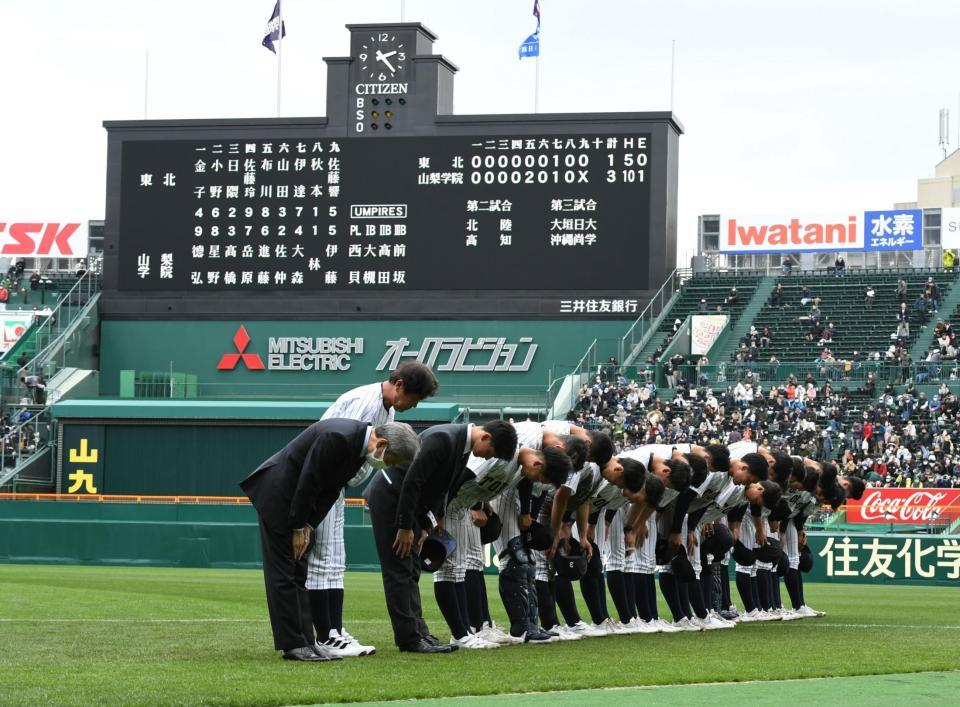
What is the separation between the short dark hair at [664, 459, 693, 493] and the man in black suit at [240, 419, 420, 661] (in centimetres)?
346

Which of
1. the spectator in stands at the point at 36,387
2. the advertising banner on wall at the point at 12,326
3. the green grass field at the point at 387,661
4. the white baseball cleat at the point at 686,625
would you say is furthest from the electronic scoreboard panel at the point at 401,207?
the white baseball cleat at the point at 686,625

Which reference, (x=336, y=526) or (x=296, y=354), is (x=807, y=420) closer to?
(x=296, y=354)

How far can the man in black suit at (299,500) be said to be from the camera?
9648 millimetres

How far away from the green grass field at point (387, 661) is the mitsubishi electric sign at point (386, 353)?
24759 mm

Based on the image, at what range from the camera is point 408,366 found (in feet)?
32.0

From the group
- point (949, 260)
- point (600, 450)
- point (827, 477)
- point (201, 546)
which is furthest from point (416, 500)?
point (949, 260)

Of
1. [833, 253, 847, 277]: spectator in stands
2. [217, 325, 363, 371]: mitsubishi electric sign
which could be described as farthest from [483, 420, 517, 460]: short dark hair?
[833, 253, 847, 277]: spectator in stands

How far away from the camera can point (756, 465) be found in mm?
13531

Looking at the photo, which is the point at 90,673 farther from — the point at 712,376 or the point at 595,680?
the point at 712,376

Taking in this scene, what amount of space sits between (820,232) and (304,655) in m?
39.8

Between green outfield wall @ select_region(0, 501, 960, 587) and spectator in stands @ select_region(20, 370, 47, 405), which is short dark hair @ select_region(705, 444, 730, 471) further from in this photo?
spectator in stands @ select_region(20, 370, 47, 405)

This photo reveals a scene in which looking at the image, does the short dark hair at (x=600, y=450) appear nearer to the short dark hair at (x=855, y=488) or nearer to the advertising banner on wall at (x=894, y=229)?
the short dark hair at (x=855, y=488)

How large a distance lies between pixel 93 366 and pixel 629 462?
34073 mm

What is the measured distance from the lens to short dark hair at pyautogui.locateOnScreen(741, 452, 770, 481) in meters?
13.5
